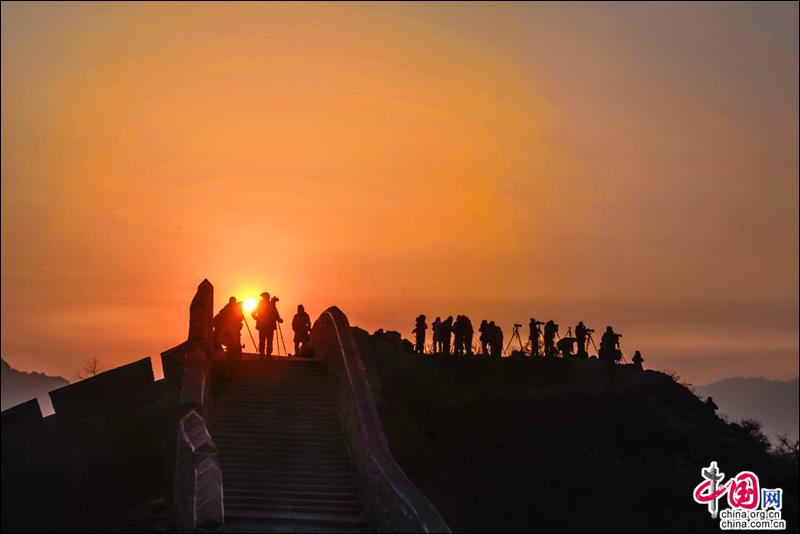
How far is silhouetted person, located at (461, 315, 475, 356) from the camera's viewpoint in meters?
30.0

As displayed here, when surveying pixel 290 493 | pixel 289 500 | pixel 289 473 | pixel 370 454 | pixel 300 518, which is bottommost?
pixel 300 518

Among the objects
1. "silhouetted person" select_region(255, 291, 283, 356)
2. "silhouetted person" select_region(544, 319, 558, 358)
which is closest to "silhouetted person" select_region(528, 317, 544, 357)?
"silhouetted person" select_region(544, 319, 558, 358)

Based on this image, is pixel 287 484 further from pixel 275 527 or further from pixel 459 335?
pixel 459 335

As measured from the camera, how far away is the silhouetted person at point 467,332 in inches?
1180

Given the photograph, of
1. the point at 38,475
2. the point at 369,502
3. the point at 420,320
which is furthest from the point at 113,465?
the point at 420,320

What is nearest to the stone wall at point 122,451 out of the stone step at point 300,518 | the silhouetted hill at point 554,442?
the stone step at point 300,518

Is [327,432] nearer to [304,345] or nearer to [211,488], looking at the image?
[211,488]

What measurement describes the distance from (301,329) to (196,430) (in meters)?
9.52

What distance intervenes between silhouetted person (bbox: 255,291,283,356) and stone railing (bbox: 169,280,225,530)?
241 centimetres

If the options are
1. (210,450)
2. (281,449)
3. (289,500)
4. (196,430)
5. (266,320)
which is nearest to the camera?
(210,450)

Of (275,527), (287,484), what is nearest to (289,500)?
(287,484)

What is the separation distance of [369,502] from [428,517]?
2561 mm

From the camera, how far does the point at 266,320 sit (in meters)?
27.9

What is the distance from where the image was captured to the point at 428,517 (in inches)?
652
